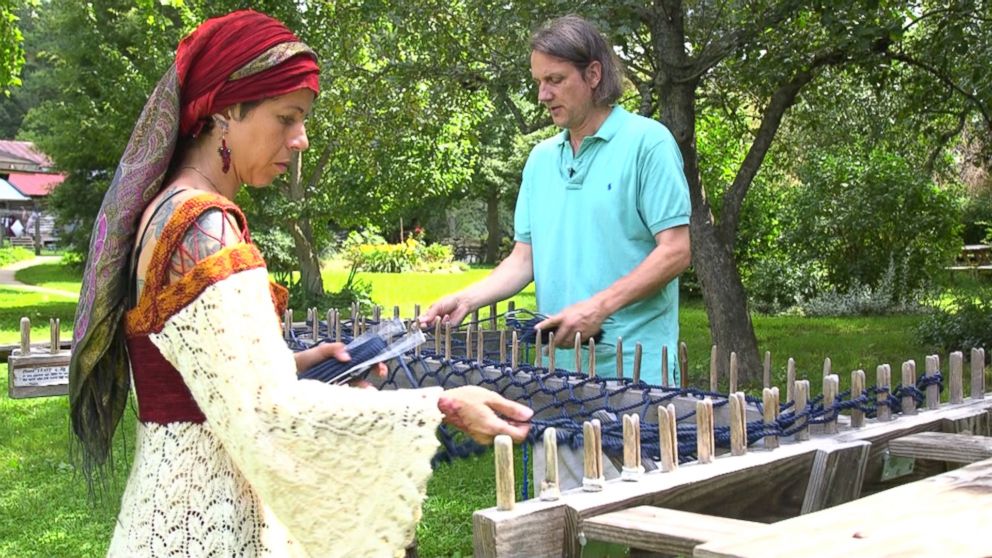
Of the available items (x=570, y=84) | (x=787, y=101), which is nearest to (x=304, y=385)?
(x=570, y=84)

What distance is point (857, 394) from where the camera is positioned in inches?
101

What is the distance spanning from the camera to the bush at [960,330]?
11291 mm

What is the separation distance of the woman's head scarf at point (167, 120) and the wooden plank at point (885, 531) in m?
1.13

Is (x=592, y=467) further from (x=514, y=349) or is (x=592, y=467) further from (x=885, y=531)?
(x=514, y=349)

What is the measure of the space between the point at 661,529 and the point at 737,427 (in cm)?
55

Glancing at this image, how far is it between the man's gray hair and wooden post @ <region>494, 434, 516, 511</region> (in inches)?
74.2

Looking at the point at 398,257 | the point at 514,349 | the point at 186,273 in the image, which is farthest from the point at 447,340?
the point at 398,257

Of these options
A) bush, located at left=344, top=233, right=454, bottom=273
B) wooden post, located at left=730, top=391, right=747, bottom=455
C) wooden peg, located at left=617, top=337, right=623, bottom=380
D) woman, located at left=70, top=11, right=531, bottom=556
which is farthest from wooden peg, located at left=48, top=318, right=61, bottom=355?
bush, located at left=344, top=233, right=454, bottom=273

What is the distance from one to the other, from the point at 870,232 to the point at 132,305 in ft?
54.0

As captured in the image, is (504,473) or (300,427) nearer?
(300,427)

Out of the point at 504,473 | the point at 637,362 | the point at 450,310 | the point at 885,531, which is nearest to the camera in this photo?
the point at 885,531

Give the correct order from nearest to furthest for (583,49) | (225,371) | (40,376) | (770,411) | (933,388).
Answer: (225,371), (770,411), (933,388), (583,49), (40,376)

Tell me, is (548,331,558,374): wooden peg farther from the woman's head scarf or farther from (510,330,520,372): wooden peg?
the woman's head scarf

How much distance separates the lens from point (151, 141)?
6.42 feet
